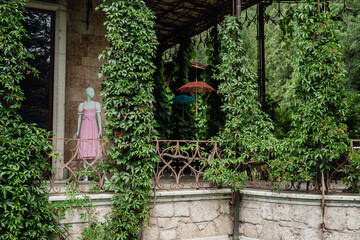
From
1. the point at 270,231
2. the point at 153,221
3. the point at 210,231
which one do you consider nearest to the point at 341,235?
the point at 270,231

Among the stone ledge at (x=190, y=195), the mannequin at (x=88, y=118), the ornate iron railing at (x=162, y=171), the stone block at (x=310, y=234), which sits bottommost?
the stone block at (x=310, y=234)

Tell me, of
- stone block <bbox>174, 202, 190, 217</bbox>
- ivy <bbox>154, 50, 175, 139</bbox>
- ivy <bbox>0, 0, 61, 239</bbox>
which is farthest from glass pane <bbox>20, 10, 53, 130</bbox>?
ivy <bbox>154, 50, 175, 139</bbox>

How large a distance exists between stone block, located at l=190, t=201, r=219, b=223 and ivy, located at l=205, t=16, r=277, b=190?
0.44m

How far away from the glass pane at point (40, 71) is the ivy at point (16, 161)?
2049 mm

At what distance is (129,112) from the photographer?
579cm

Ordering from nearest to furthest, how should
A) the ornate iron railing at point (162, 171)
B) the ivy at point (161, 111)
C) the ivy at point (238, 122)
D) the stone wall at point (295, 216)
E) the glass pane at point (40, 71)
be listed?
the stone wall at point (295, 216)
the ornate iron railing at point (162, 171)
the ivy at point (238, 122)
the glass pane at point (40, 71)
the ivy at point (161, 111)

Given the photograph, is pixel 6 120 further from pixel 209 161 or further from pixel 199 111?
pixel 199 111

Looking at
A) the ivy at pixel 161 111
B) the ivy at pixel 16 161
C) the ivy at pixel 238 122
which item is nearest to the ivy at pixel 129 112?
the ivy at pixel 16 161

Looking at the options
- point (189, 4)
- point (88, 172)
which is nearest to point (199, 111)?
point (189, 4)

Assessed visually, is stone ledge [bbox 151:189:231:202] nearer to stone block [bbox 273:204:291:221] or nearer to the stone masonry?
the stone masonry

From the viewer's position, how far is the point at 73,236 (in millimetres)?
5449

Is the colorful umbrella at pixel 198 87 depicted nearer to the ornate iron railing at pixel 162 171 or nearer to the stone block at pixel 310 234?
the ornate iron railing at pixel 162 171

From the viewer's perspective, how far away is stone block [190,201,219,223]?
6.19 meters

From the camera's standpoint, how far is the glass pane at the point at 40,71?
7.25 metres
